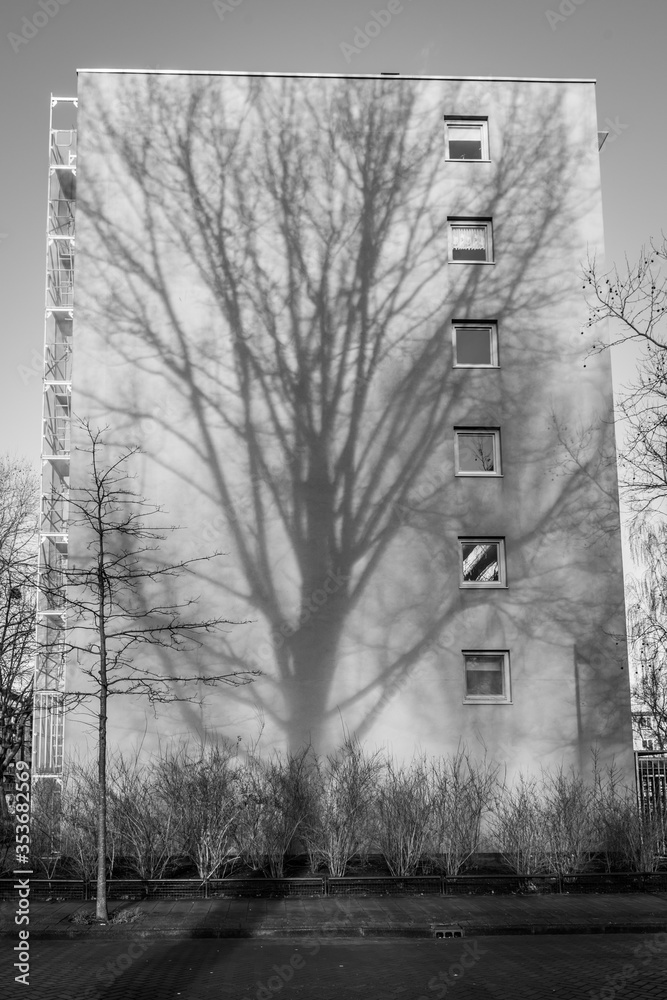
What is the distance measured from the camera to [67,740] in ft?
67.2

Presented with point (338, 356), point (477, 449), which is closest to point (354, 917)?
point (477, 449)

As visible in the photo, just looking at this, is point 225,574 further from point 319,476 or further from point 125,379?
point 125,379

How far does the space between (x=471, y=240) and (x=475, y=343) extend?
2.50m

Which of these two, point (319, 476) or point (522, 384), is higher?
point (522, 384)

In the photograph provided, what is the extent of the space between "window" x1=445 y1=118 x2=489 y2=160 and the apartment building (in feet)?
0.18

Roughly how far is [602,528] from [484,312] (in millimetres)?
5555

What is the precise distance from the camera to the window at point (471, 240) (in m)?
23.2

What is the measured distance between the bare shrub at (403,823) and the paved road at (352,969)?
3.60m

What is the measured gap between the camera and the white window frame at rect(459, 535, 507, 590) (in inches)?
846

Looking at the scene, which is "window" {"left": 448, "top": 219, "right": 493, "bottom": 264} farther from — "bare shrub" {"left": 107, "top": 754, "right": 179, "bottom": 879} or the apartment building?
"bare shrub" {"left": 107, "top": 754, "right": 179, "bottom": 879}

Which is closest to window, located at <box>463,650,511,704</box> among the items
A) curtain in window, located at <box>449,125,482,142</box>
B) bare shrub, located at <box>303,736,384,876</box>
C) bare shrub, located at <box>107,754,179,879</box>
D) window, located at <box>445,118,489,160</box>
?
bare shrub, located at <box>303,736,384,876</box>

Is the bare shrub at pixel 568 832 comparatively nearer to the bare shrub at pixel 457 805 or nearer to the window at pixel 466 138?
the bare shrub at pixel 457 805

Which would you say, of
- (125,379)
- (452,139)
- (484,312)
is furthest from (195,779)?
(452,139)

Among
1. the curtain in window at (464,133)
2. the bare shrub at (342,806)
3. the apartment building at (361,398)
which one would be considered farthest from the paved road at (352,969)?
the curtain in window at (464,133)
